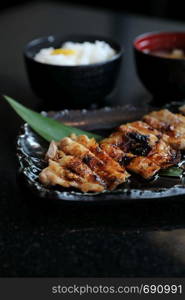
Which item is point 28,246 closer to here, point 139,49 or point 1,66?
point 139,49

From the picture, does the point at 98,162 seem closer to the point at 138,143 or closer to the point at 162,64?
the point at 138,143

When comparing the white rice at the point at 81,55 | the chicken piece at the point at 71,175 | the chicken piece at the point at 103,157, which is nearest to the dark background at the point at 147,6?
the white rice at the point at 81,55

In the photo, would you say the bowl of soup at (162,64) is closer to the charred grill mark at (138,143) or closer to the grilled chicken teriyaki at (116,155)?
the grilled chicken teriyaki at (116,155)

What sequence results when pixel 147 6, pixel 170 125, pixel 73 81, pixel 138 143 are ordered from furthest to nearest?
pixel 147 6, pixel 73 81, pixel 170 125, pixel 138 143

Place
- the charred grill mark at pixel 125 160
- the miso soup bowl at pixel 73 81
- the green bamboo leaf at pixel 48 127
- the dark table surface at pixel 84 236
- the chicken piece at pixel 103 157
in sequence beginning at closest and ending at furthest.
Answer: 1. the dark table surface at pixel 84 236
2. the chicken piece at pixel 103 157
3. the charred grill mark at pixel 125 160
4. the green bamboo leaf at pixel 48 127
5. the miso soup bowl at pixel 73 81

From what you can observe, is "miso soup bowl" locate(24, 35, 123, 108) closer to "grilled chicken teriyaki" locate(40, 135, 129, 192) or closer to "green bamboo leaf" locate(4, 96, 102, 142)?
"green bamboo leaf" locate(4, 96, 102, 142)

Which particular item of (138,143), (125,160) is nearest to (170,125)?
(138,143)

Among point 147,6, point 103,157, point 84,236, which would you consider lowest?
point 147,6

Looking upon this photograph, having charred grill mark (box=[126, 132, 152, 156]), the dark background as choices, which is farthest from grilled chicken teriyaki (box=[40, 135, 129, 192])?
the dark background
